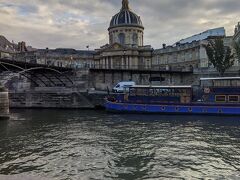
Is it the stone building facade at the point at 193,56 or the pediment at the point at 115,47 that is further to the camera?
the pediment at the point at 115,47

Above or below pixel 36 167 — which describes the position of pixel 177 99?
above

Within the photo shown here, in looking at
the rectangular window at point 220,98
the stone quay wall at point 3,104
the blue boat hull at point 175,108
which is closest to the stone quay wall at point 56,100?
the blue boat hull at point 175,108

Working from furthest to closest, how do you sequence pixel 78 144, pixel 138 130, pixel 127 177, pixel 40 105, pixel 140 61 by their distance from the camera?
pixel 140 61, pixel 40 105, pixel 138 130, pixel 78 144, pixel 127 177

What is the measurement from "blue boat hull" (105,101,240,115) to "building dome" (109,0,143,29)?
211 ft

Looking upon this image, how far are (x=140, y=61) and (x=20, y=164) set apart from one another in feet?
283

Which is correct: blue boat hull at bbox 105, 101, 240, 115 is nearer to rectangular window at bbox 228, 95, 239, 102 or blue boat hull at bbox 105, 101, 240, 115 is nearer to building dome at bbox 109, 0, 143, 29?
rectangular window at bbox 228, 95, 239, 102

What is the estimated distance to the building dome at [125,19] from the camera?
369ft

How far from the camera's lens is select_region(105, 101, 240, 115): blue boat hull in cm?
4734

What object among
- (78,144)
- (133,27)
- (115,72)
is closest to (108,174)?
(78,144)

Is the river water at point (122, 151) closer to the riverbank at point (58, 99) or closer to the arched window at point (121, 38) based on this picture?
the riverbank at point (58, 99)

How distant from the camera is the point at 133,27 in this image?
112438mm

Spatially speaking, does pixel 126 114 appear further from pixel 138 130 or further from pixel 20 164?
pixel 20 164

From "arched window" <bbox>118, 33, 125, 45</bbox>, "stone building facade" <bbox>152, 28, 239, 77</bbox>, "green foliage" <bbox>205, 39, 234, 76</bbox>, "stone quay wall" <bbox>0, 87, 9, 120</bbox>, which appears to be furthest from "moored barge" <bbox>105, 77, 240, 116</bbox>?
"arched window" <bbox>118, 33, 125, 45</bbox>

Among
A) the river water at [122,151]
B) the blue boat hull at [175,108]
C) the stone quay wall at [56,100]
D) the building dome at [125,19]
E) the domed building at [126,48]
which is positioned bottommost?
the river water at [122,151]
